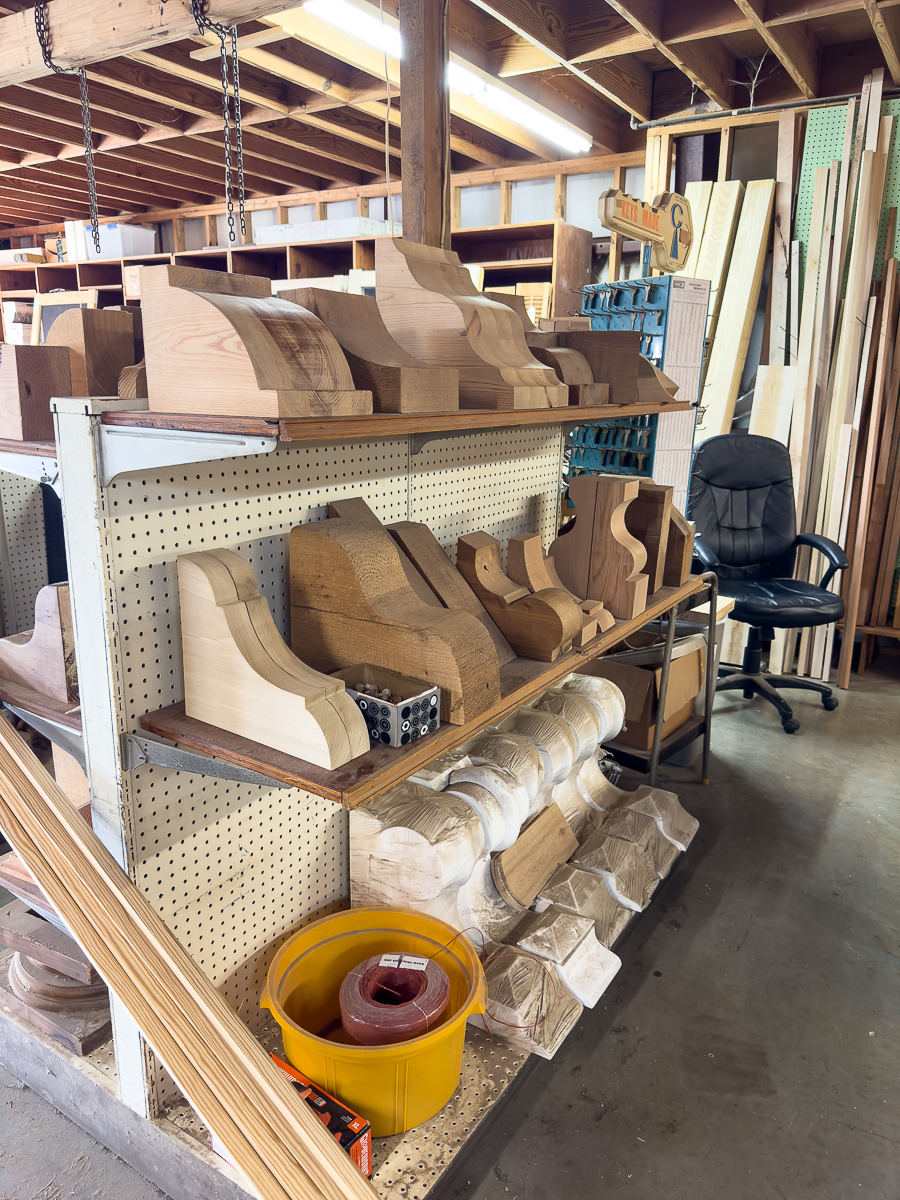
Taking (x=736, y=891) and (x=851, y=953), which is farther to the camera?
(x=736, y=891)

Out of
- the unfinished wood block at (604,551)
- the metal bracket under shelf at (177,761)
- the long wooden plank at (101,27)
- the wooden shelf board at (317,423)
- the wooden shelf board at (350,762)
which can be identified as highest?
the long wooden plank at (101,27)

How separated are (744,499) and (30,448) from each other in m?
3.45

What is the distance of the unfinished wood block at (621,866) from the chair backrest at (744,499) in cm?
198

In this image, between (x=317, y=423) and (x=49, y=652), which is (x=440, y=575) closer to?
(x=317, y=423)

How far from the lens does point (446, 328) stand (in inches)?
65.8

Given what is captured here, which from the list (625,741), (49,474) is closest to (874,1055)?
(625,741)

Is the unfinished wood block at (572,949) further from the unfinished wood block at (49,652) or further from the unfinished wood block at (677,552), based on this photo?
the unfinished wood block at (49,652)

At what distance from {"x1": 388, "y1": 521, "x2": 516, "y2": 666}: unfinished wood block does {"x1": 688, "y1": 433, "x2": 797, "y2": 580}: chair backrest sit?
A: 8.49 ft

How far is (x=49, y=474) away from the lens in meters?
1.63

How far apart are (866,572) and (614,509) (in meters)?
3.23

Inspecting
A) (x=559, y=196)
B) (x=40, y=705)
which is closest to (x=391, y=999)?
(x=40, y=705)

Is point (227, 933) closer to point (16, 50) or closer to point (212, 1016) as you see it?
point (212, 1016)

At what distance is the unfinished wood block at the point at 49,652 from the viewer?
164 centimetres

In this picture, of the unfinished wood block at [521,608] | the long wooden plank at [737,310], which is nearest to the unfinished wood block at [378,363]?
the unfinished wood block at [521,608]
